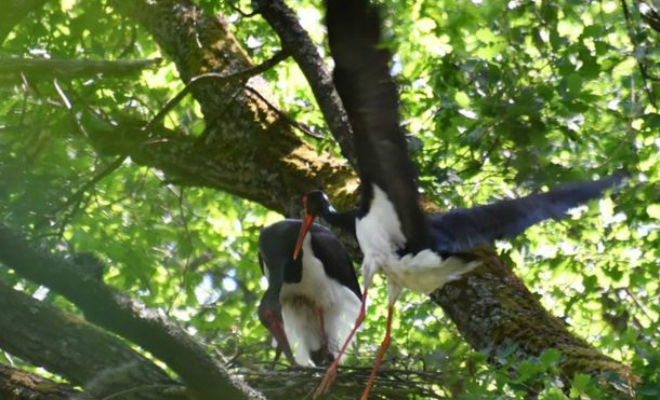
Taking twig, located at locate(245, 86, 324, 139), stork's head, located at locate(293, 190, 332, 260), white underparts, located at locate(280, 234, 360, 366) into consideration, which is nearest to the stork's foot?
stork's head, located at locate(293, 190, 332, 260)

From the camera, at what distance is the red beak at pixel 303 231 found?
608cm

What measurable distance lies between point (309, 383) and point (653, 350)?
72.1 inches

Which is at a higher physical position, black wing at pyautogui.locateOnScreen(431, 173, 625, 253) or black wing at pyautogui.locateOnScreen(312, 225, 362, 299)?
black wing at pyautogui.locateOnScreen(312, 225, 362, 299)

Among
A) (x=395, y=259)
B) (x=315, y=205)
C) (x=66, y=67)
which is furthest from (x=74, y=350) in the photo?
(x=315, y=205)

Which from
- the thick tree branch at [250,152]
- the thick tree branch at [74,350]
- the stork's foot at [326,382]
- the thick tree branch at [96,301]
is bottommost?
the thick tree branch at [96,301]

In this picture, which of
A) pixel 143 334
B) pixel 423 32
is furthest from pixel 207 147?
pixel 143 334

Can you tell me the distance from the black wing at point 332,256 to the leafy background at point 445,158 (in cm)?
37

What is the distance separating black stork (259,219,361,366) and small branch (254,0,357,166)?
1583 mm

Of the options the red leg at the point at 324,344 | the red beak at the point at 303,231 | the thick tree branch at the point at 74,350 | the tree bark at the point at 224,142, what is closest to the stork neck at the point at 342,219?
the red beak at the point at 303,231

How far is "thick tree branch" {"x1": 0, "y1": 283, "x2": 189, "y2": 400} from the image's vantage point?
10.7ft

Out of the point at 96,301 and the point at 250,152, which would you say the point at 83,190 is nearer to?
the point at 250,152

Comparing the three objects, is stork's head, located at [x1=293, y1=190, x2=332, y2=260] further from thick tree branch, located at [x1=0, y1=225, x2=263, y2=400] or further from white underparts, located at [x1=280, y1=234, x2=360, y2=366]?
thick tree branch, located at [x1=0, y1=225, x2=263, y2=400]

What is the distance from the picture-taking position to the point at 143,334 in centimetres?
206

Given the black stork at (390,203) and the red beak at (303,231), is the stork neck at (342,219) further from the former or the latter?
the red beak at (303,231)
